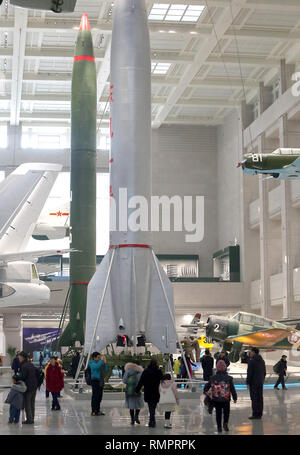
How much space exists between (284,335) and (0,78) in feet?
81.9

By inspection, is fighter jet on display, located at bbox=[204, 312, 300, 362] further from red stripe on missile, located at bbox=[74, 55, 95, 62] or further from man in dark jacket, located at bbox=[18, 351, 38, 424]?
man in dark jacket, located at bbox=[18, 351, 38, 424]

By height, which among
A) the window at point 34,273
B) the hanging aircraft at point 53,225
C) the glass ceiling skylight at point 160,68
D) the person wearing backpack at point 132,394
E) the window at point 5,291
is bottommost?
the person wearing backpack at point 132,394

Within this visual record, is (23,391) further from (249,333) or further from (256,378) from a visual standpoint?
(249,333)

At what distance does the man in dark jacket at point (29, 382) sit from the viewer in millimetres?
11461

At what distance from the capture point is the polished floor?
10344 millimetres

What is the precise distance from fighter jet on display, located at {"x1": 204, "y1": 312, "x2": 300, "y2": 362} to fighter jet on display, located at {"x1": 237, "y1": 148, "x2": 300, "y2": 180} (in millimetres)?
8215

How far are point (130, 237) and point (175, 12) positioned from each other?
17553 mm

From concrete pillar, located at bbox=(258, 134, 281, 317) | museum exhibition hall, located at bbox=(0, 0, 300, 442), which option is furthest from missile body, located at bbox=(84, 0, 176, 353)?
concrete pillar, located at bbox=(258, 134, 281, 317)

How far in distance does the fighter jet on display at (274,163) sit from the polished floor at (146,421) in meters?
5.75

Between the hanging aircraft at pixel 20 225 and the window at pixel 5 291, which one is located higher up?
the hanging aircraft at pixel 20 225

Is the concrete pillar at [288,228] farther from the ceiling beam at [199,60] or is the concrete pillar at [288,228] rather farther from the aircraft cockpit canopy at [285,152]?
the aircraft cockpit canopy at [285,152]

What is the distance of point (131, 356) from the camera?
677 inches

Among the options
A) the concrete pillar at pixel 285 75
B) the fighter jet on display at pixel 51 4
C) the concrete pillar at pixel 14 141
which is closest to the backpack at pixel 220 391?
the fighter jet on display at pixel 51 4
